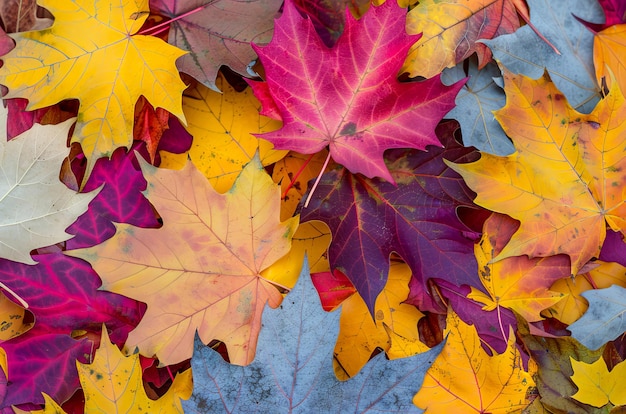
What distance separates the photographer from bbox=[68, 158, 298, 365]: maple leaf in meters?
0.92

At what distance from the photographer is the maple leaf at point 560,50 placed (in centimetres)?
106

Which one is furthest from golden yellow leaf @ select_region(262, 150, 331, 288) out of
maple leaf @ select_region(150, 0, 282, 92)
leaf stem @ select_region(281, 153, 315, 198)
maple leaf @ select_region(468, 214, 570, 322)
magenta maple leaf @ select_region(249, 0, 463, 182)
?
maple leaf @ select_region(468, 214, 570, 322)

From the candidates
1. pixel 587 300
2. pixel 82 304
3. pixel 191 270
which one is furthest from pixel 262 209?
pixel 587 300

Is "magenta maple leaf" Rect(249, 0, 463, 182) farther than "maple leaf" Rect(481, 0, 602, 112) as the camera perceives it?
No

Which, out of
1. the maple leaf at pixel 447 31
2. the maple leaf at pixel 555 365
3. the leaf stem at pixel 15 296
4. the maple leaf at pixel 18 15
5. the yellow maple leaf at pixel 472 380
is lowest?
the maple leaf at pixel 555 365

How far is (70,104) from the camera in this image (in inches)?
42.6

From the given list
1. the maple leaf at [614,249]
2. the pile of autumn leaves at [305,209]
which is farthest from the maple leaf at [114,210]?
the maple leaf at [614,249]

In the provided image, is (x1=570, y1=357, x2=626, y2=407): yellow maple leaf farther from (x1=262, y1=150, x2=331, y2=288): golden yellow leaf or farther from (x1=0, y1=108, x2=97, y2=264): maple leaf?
(x1=0, y1=108, x2=97, y2=264): maple leaf

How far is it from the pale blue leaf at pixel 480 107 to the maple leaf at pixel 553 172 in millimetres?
61

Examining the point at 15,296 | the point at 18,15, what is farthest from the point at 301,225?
the point at 18,15

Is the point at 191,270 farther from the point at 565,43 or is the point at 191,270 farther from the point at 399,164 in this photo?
the point at 565,43

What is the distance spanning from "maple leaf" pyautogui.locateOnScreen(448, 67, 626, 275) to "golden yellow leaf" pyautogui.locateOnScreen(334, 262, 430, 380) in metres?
0.22

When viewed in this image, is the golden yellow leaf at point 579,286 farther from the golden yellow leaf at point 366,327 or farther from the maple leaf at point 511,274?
the golden yellow leaf at point 366,327

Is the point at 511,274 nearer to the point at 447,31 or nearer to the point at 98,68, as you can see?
the point at 447,31
